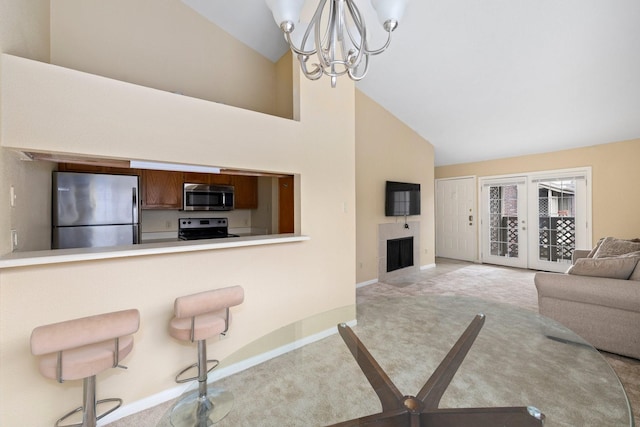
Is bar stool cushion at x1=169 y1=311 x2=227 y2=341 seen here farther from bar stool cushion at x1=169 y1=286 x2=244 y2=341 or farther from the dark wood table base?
the dark wood table base

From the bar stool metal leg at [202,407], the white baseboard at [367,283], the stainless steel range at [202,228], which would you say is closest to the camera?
the bar stool metal leg at [202,407]

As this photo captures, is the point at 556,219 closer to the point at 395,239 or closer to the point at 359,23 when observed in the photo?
the point at 395,239

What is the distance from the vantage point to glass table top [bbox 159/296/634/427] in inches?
51.9

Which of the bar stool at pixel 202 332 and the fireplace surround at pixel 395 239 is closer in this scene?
the bar stool at pixel 202 332

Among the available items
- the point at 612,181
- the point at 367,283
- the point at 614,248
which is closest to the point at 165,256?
the point at 367,283

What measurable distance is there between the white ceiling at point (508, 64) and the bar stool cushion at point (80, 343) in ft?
8.78

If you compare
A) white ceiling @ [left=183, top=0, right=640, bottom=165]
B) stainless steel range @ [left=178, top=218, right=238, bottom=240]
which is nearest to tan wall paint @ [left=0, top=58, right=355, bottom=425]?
white ceiling @ [left=183, top=0, right=640, bottom=165]

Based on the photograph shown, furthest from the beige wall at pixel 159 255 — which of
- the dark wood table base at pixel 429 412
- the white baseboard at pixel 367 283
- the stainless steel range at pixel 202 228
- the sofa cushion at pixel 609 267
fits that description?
the sofa cushion at pixel 609 267

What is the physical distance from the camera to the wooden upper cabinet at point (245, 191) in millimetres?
4031

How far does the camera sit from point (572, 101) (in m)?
3.76

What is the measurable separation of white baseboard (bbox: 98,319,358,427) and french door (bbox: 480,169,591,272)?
5285 mm

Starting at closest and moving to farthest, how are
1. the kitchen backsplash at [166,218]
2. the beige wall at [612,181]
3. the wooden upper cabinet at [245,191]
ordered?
the kitchen backsplash at [166,218]
the wooden upper cabinet at [245,191]
the beige wall at [612,181]

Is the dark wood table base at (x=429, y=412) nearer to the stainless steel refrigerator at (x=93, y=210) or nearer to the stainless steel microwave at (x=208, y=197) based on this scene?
the stainless steel refrigerator at (x=93, y=210)

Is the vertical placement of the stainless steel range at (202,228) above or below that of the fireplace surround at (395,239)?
above
